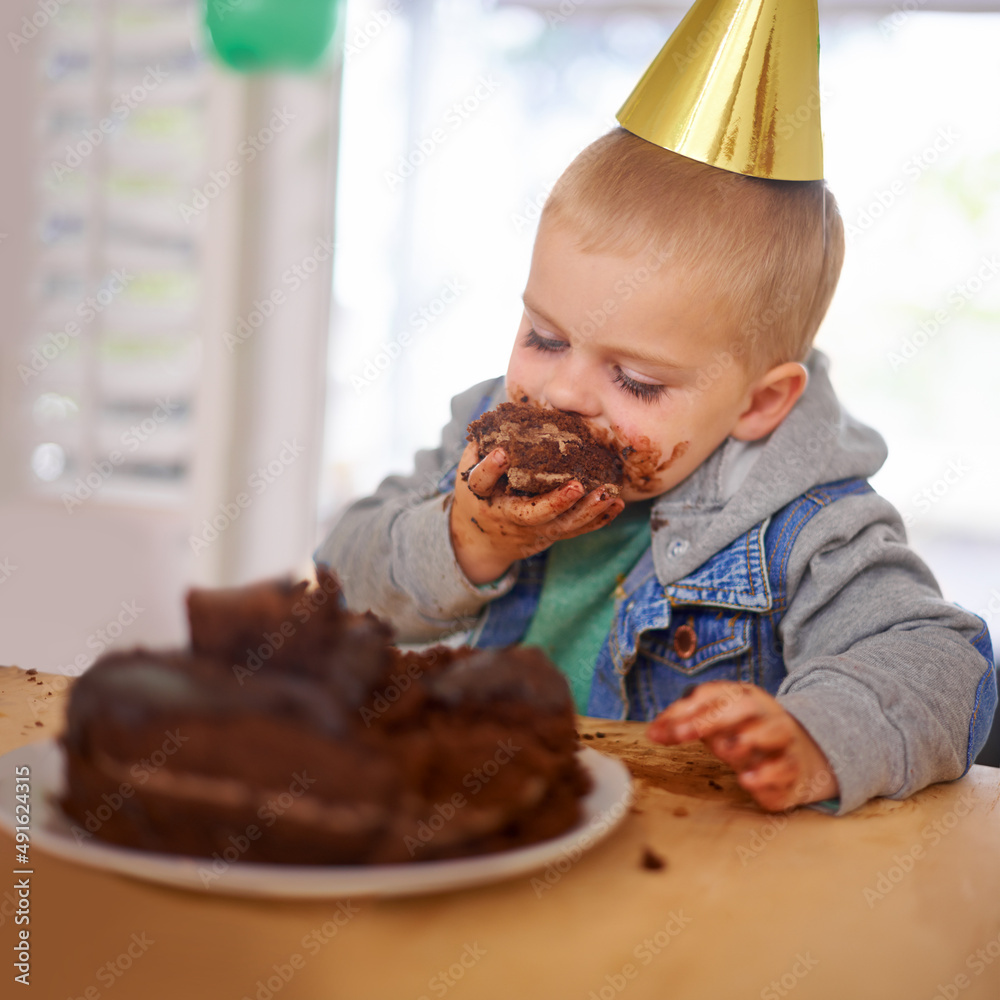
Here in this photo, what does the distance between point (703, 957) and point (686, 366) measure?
0.77 meters

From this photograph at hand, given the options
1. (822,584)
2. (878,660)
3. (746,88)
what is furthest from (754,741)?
(746,88)

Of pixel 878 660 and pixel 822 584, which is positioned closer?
pixel 878 660

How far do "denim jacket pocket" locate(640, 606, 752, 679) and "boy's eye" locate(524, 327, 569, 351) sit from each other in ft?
1.28

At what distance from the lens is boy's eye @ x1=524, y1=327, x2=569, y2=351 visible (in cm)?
124

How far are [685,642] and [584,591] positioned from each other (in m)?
0.21

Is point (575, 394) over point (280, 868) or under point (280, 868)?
over

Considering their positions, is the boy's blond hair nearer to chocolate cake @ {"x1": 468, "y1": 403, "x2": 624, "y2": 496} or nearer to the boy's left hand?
chocolate cake @ {"x1": 468, "y1": 403, "x2": 624, "y2": 496}

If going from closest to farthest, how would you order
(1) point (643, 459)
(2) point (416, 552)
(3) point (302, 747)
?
1. (3) point (302, 747)
2. (1) point (643, 459)
3. (2) point (416, 552)

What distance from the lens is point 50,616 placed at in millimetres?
2994

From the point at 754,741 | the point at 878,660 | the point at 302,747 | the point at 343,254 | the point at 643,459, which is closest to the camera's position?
the point at 302,747

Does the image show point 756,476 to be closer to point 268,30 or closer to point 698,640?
point 698,640

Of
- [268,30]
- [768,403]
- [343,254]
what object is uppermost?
[268,30]

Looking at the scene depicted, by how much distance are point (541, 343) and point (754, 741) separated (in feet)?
2.05

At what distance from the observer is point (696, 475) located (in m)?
1.35
